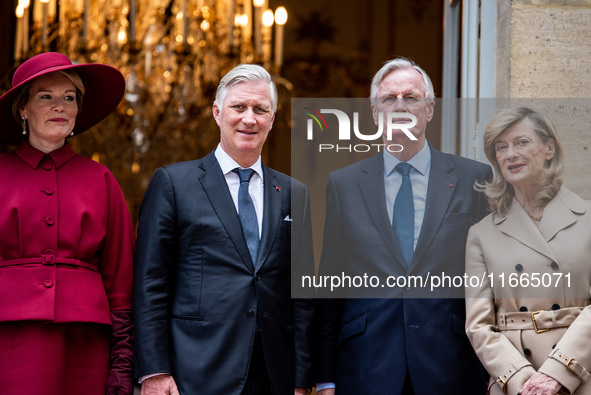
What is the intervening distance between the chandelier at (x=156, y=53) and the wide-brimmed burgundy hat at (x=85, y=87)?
2.33m

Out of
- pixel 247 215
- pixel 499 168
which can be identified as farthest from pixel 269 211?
pixel 499 168

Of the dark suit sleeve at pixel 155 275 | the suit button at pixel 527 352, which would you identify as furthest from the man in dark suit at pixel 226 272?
the suit button at pixel 527 352

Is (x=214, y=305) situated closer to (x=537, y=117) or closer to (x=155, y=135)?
(x=537, y=117)

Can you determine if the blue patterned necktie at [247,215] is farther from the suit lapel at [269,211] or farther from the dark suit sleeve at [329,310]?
the dark suit sleeve at [329,310]

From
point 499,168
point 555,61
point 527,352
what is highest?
point 555,61

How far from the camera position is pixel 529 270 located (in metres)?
2.49

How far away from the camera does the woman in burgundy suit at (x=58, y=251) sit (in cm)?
248

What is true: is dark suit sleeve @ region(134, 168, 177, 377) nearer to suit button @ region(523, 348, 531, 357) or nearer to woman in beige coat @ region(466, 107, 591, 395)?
woman in beige coat @ region(466, 107, 591, 395)

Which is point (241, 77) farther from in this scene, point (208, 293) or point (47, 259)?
point (47, 259)

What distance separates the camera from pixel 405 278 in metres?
2.65

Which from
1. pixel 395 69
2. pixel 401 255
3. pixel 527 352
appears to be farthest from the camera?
pixel 395 69

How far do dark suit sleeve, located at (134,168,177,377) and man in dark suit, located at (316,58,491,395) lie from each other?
0.56 meters

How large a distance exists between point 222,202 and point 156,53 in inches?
146

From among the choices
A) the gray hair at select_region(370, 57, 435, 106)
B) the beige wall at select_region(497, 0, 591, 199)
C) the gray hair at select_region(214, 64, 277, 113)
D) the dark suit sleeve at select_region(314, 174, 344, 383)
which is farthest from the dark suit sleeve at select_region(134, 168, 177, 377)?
the beige wall at select_region(497, 0, 591, 199)
